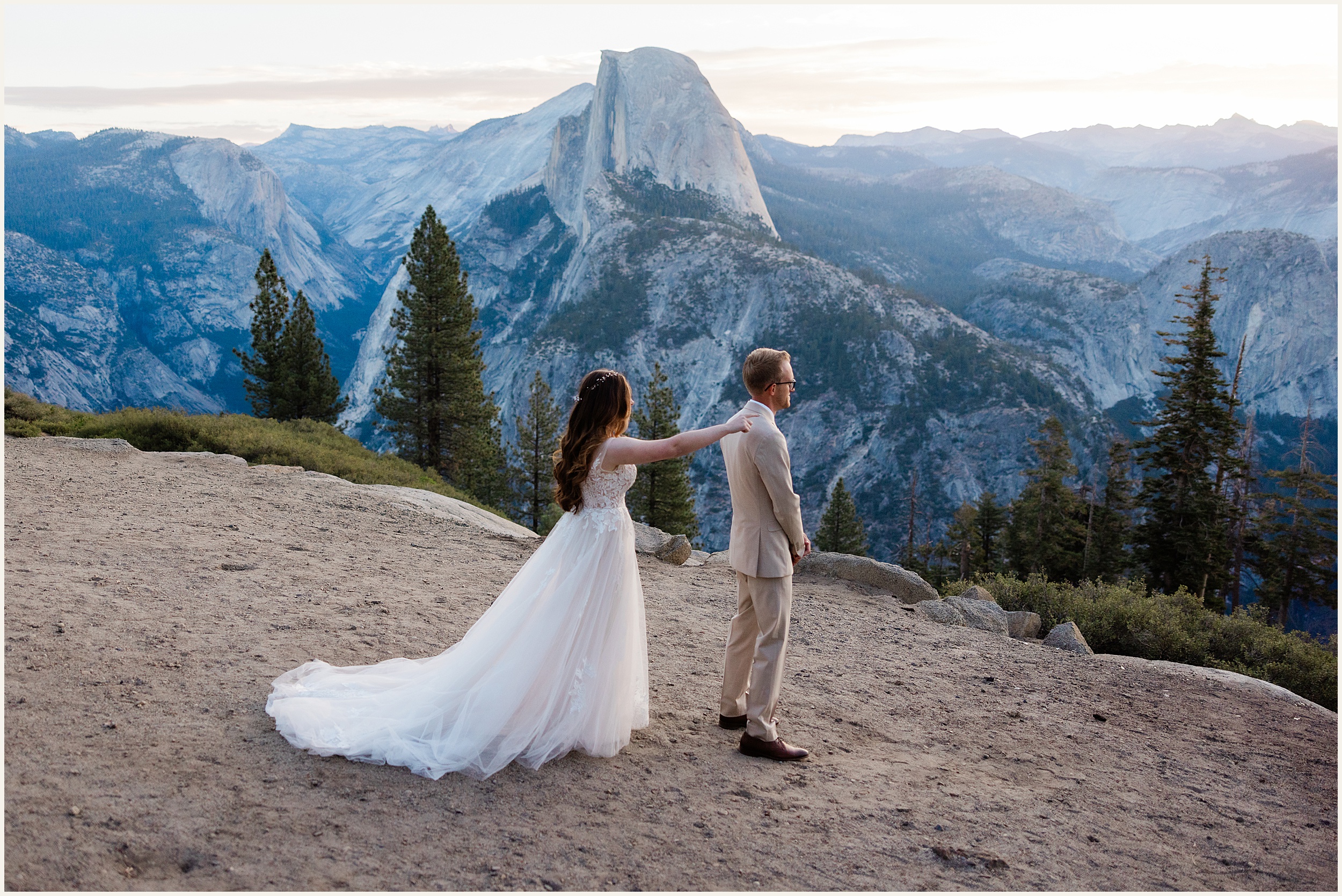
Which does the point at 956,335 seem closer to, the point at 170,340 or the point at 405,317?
the point at 405,317

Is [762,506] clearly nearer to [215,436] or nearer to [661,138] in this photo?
[215,436]

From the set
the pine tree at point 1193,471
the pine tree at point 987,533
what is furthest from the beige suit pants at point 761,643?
the pine tree at point 987,533

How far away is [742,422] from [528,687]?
2.24 meters

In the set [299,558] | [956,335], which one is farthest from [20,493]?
[956,335]

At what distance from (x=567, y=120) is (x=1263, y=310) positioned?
14332cm

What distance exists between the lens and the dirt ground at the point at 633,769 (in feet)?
13.8

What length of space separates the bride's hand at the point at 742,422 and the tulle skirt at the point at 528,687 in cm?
97

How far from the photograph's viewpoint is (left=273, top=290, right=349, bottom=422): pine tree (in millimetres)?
32875

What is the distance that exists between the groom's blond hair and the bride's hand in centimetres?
14

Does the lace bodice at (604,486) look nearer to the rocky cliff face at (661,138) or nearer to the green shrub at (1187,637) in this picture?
the green shrub at (1187,637)

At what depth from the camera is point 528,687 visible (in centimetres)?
536

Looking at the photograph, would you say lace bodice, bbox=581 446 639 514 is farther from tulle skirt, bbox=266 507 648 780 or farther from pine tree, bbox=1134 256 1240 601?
pine tree, bbox=1134 256 1240 601

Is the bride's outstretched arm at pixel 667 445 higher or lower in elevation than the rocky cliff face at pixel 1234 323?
lower

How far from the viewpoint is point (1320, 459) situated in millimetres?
113000
